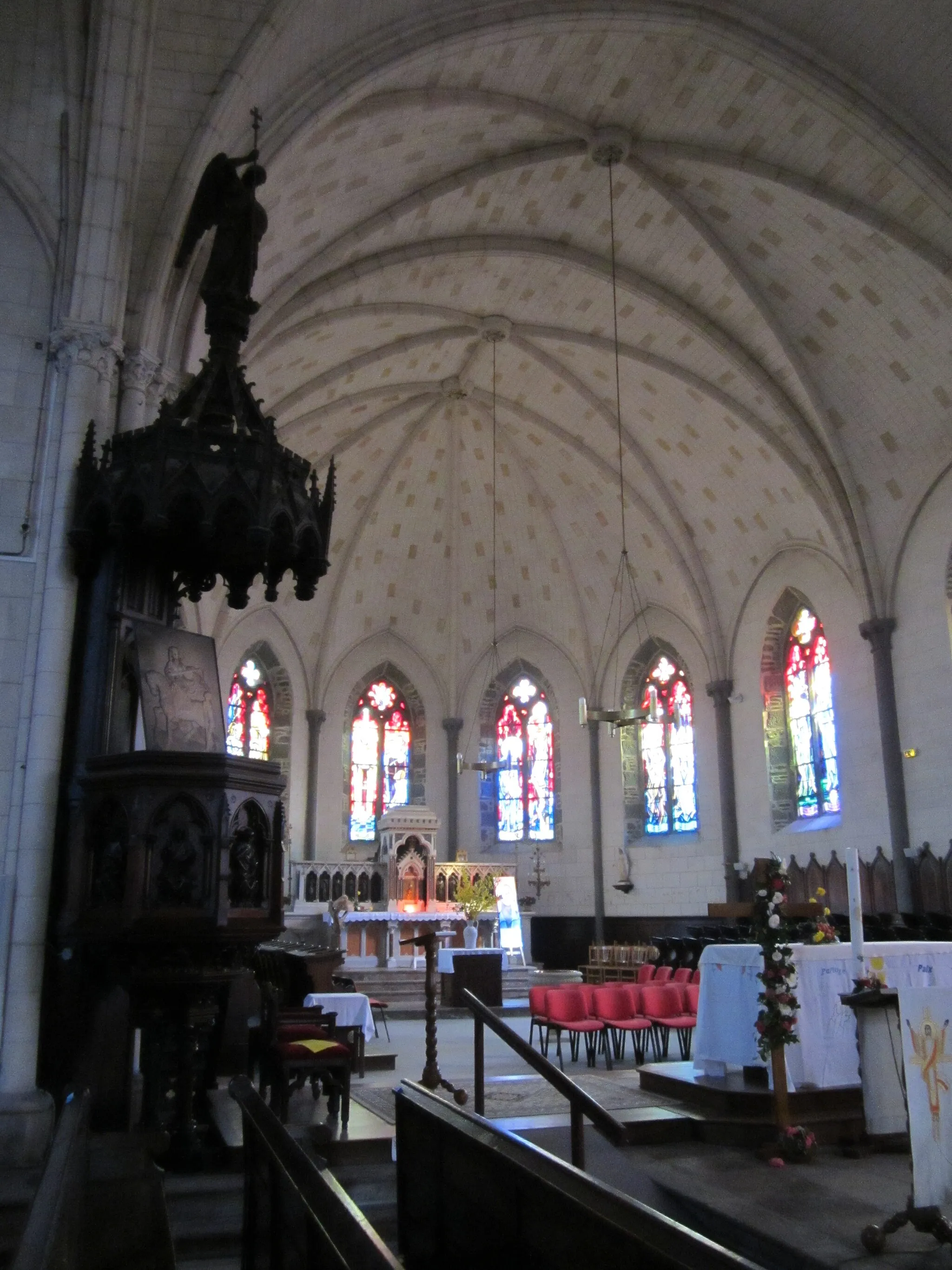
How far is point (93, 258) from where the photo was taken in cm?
780

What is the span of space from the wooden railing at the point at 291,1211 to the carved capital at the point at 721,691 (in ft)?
53.2

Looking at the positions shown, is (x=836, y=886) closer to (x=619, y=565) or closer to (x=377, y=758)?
(x=619, y=565)

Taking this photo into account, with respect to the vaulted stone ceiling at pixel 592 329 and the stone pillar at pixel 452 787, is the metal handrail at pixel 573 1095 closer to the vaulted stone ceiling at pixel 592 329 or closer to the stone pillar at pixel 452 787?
the vaulted stone ceiling at pixel 592 329

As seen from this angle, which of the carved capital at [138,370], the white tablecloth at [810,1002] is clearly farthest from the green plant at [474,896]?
the carved capital at [138,370]

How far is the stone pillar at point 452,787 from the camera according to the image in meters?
22.3

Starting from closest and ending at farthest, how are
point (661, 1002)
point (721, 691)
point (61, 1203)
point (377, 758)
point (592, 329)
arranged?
point (61, 1203) < point (661, 1002) < point (592, 329) < point (721, 691) < point (377, 758)

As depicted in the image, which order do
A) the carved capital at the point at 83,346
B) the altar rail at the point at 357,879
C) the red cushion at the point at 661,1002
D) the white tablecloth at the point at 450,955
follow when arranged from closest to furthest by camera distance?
the carved capital at the point at 83,346 → the red cushion at the point at 661,1002 → the white tablecloth at the point at 450,955 → the altar rail at the point at 357,879

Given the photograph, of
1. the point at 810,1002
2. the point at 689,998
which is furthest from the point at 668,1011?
the point at 810,1002

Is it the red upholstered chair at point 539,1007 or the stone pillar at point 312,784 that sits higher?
the stone pillar at point 312,784

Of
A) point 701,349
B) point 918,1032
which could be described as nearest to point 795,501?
point 701,349

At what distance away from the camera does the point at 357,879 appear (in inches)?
782

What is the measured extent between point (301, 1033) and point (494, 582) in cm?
1554

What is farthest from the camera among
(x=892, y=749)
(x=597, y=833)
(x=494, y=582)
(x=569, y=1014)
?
(x=494, y=582)

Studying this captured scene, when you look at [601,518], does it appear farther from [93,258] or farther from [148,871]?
[148,871]
